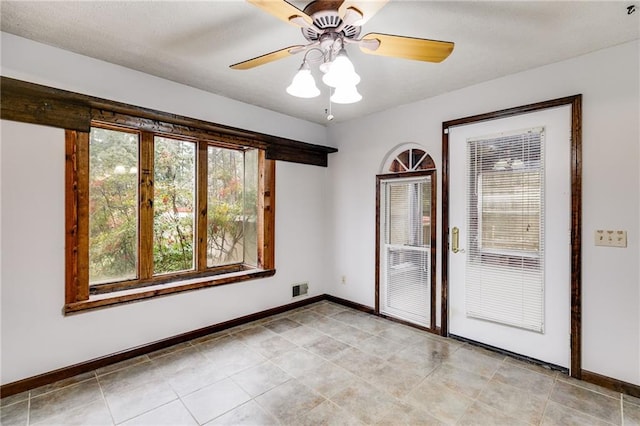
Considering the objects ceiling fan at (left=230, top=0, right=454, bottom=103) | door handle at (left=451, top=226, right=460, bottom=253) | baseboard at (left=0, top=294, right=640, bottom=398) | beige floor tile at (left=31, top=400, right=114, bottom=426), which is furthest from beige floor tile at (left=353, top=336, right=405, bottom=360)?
ceiling fan at (left=230, top=0, right=454, bottom=103)

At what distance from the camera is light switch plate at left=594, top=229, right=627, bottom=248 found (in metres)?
2.28

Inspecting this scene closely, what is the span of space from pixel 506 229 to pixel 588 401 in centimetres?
138

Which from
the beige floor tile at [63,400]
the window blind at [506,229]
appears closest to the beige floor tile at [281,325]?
the beige floor tile at [63,400]

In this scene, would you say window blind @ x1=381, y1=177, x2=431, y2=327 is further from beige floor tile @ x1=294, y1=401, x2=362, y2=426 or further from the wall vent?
beige floor tile @ x1=294, y1=401, x2=362, y2=426

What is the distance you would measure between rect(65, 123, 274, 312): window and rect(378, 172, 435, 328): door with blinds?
1.46 metres

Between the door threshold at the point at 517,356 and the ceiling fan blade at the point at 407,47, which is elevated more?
the ceiling fan blade at the point at 407,47

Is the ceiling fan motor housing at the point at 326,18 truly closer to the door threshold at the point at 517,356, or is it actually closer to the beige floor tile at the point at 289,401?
the beige floor tile at the point at 289,401

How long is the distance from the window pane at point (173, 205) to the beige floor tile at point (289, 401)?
1684 mm

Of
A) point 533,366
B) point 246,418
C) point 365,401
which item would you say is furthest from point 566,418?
point 246,418

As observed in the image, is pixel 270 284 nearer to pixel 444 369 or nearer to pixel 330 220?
pixel 330 220

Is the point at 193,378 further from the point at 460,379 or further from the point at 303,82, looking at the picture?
the point at 303,82

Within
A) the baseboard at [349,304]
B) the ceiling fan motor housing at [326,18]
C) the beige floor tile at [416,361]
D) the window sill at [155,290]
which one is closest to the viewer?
the ceiling fan motor housing at [326,18]

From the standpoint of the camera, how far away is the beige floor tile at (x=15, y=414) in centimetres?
190

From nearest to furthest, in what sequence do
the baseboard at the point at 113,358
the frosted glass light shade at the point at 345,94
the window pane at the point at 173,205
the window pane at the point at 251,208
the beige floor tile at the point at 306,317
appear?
the frosted glass light shade at the point at 345,94
the baseboard at the point at 113,358
the window pane at the point at 173,205
the beige floor tile at the point at 306,317
the window pane at the point at 251,208
